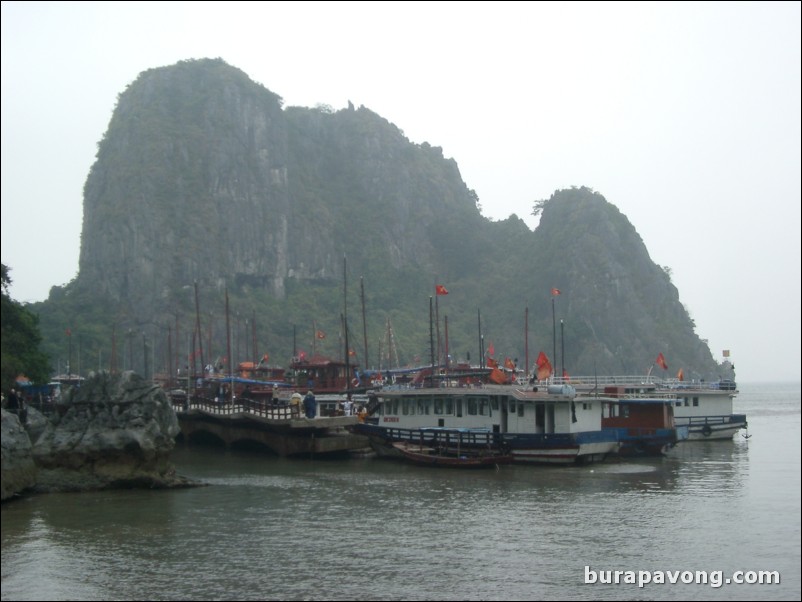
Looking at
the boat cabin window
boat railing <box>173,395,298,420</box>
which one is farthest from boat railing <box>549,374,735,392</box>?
boat railing <box>173,395,298,420</box>

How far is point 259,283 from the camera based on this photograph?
540 ft

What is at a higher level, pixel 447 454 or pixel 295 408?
pixel 295 408

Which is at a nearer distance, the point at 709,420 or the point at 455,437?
the point at 455,437

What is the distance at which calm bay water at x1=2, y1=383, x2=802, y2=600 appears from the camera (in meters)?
18.4

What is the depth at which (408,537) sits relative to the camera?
23.5m

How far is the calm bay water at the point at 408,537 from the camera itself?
18406 millimetres

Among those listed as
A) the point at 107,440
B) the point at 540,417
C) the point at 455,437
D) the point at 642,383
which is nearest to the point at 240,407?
the point at 455,437

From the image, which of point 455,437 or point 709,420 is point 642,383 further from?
point 455,437

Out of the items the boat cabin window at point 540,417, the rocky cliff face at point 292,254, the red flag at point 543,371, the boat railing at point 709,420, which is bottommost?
the boat railing at point 709,420

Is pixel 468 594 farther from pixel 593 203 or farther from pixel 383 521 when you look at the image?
pixel 593 203

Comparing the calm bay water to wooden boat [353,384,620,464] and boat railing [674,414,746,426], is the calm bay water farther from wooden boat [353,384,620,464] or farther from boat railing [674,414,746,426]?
boat railing [674,414,746,426]

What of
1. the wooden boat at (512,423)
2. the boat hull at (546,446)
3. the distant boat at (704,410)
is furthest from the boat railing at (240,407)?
the distant boat at (704,410)

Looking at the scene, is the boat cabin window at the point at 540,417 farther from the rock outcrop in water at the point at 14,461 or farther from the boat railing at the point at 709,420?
the rock outcrop in water at the point at 14,461

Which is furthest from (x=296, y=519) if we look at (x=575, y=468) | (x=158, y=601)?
(x=575, y=468)
